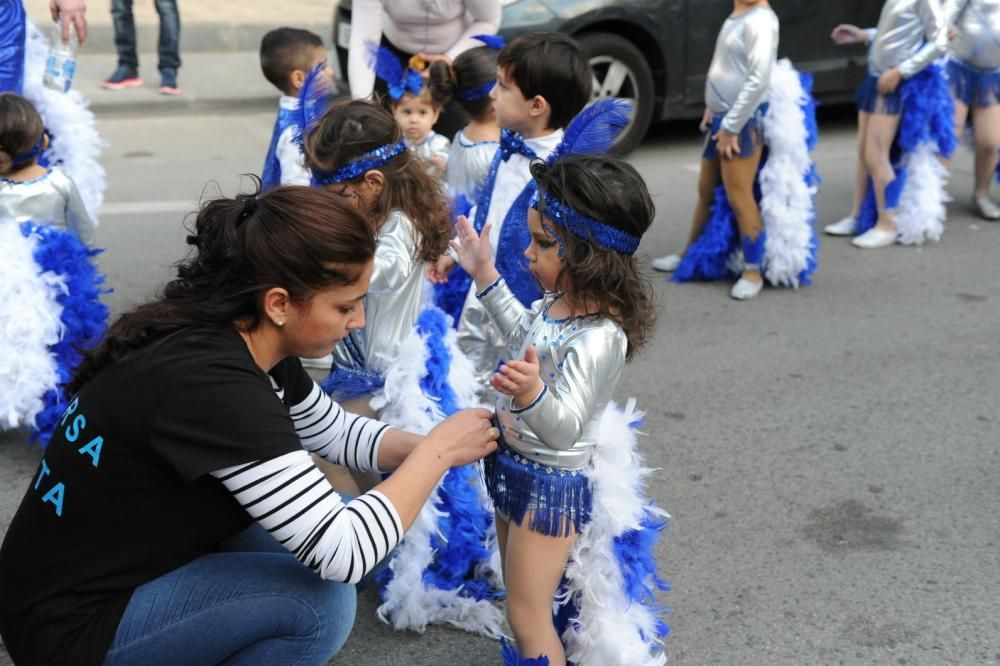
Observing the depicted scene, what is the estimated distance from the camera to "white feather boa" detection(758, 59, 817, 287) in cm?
509

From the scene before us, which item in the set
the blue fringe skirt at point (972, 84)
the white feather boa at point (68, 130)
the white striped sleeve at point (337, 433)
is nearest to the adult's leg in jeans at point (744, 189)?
the blue fringe skirt at point (972, 84)

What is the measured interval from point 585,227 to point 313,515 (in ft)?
2.59

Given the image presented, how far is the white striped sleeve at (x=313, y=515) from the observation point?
1969 millimetres

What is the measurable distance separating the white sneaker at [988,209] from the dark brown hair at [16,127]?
209 inches

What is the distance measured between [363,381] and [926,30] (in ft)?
13.3

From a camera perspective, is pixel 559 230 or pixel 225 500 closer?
pixel 225 500

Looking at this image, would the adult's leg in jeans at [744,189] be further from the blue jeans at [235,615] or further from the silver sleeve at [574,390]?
the blue jeans at [235,615]

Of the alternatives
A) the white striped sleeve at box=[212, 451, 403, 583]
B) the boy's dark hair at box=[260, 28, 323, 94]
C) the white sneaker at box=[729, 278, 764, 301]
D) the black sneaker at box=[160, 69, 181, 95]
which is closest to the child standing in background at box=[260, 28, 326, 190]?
the boy's dark hair at box=[260, 28, 323, 94]

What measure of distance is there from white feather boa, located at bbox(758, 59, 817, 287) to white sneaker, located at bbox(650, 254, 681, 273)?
1.67ft

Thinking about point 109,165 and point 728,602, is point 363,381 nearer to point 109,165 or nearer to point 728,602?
point 728,602

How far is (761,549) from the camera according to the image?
318 cm

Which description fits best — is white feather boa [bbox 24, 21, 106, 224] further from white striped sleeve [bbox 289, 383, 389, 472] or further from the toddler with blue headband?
the toddler with blue headband

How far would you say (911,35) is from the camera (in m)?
5.62

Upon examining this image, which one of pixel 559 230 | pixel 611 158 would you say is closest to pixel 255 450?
pixel 559 230
